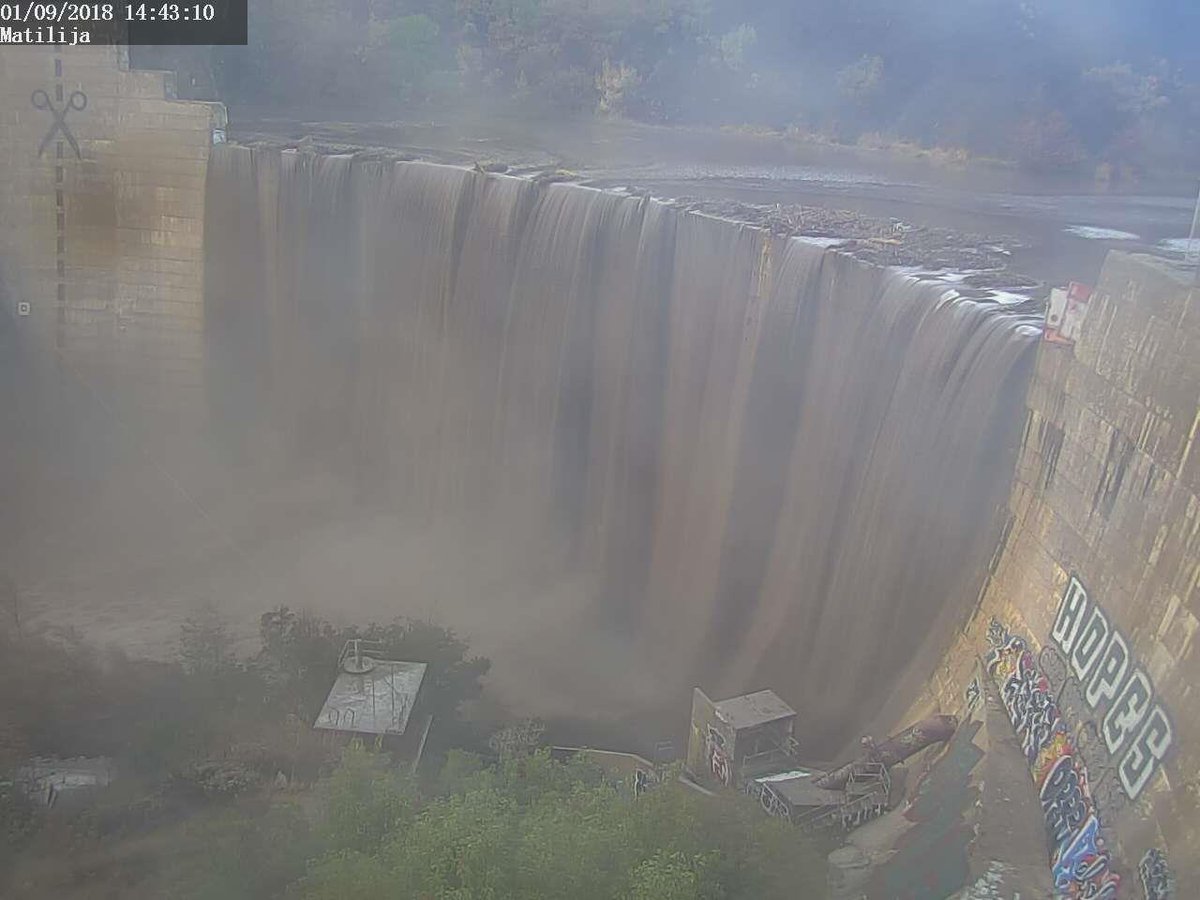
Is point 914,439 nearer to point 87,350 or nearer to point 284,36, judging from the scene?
point 87,350

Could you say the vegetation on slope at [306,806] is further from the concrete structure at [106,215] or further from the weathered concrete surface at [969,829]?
the concrete structure at [106,215]

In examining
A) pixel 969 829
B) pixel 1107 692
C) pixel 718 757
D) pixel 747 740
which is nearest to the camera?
pixel 969 829

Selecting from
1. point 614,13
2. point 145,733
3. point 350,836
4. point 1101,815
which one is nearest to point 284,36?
point 614,13

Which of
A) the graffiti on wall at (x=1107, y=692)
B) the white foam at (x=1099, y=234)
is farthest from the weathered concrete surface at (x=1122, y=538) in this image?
the white foam at (x=1099, y=234)

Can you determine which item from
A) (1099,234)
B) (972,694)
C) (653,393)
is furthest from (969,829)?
(1099,234)

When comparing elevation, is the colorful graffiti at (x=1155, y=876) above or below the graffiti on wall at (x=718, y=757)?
above

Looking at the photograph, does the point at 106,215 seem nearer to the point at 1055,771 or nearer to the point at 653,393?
the point at 653,393

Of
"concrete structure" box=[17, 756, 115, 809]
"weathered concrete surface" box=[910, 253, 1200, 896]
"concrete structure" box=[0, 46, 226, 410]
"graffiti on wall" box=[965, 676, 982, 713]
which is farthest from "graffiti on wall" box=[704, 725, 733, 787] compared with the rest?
"concrete structure" box=[0, 46, 226, 410]
